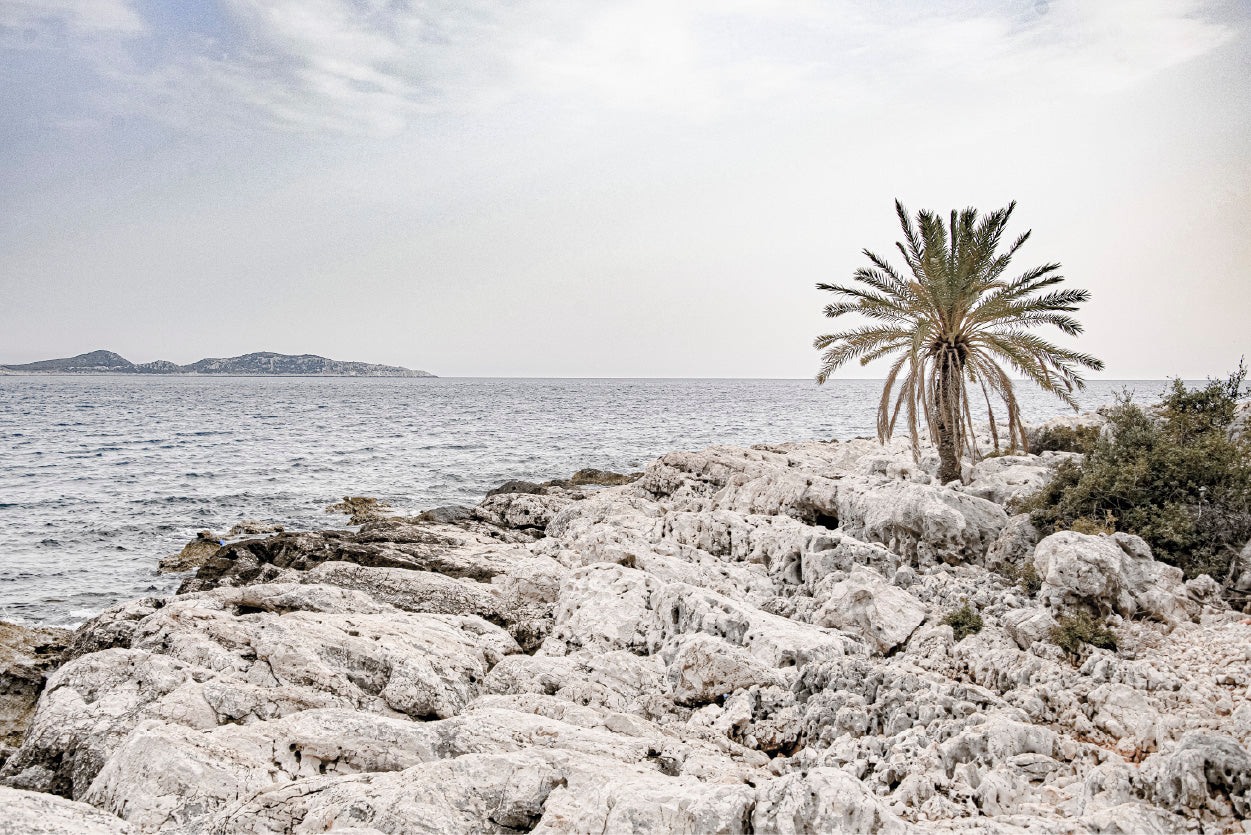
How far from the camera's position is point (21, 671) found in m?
9.37

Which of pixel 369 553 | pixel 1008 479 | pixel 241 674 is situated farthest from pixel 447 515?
pixel 1008 479

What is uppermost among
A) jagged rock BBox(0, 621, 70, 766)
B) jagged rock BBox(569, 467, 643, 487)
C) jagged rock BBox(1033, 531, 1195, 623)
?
jagged rock BBox(1033, 531, 1195, 623)

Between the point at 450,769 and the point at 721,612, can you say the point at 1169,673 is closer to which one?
the point at 721,612

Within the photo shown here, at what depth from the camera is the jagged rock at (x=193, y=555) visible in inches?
728

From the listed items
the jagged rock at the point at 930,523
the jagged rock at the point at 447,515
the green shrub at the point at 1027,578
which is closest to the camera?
the green shrub at the point at 1027,578

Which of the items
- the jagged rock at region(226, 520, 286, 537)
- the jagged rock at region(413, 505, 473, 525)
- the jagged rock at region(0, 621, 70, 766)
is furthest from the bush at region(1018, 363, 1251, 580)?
the jagged rock at region(226, 520, 286, 537)

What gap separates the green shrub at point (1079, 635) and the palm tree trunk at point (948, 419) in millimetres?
8941

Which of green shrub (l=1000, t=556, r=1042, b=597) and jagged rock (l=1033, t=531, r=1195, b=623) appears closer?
jagged rock (l=1033, t=531, r=1195, b=623)

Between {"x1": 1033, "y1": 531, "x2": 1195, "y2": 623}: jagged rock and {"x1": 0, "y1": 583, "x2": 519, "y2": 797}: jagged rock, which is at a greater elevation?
{"x1": 1033, "y1": 531, "x2": 1195, "y2": 623}: jagged rock

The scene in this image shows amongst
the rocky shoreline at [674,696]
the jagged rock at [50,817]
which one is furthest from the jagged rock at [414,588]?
the jagged rock at [50,817]

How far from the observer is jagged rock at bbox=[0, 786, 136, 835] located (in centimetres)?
503

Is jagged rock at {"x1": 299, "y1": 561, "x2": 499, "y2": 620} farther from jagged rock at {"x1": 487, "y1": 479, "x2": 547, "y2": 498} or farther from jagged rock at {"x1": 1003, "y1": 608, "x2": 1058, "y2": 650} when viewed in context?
jagged rock at {"x1": 487, "y1": 479, "x2": 547, "y2": 498}

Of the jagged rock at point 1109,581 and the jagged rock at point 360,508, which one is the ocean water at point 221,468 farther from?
the jagged rock at point 1109,581

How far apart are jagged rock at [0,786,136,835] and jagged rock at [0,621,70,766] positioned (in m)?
3.05
